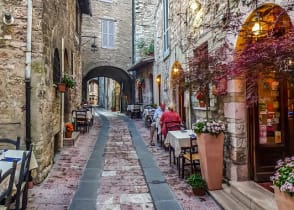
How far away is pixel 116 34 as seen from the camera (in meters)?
17.1

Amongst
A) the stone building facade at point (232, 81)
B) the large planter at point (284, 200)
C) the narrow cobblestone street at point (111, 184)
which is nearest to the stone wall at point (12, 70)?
the narrow cobblestone street at point (111, 184)

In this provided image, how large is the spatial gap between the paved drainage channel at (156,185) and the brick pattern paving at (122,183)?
88mm

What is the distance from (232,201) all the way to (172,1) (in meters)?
6.63

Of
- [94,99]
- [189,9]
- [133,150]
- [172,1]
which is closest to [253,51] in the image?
[189,9]

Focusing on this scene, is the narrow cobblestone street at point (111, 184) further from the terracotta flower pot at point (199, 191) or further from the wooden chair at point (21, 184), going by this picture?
the wooden chair at point (21, 184)

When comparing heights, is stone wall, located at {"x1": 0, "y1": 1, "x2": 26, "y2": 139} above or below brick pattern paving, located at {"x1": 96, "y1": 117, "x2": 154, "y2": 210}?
above

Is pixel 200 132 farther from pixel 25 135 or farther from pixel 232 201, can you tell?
pixel 25 135

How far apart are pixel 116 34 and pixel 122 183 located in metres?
13.8

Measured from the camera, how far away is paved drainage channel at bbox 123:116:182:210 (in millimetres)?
3721

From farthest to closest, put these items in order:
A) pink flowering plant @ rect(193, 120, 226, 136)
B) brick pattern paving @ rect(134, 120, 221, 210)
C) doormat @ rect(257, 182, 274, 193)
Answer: pink flowering plant @ rect(193, 120, 226, 136) < doormat @ rect(257, 182, 274, 193) < brick pattern paving @ rect(134, 120, 221, 210)

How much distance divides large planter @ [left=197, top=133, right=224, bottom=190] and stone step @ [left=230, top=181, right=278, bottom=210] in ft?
0.78

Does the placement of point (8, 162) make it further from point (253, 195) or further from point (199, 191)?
point (253, 195)

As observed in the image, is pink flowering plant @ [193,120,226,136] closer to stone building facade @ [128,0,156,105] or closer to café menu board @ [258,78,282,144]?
café menu board @ [258,78,282,144]

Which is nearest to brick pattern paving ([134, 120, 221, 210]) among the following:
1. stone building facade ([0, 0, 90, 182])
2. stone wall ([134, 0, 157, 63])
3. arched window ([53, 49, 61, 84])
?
stone building facade ([0, 0, 90, 182])
